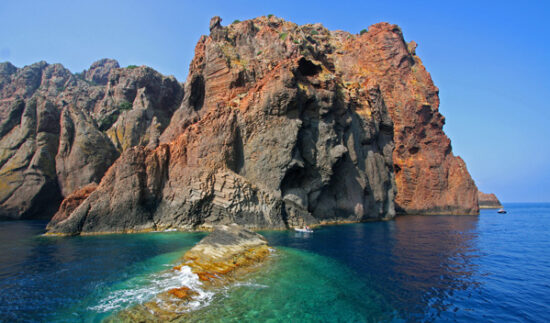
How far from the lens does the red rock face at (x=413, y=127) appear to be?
68.9m

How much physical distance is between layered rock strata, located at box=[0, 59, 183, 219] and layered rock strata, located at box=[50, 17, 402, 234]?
2243cm

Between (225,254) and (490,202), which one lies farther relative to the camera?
(490,202)

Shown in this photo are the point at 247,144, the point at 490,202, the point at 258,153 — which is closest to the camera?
the point at 258,153

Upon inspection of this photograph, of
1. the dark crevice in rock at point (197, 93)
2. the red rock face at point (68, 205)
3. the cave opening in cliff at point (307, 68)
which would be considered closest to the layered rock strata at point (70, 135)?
the dark crevice in rock at point (197, 93)

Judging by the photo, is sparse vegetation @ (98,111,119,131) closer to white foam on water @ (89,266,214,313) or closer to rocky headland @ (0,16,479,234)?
rocky headland @ (0,16,479,234)

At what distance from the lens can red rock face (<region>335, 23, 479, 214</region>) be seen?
68.9 m

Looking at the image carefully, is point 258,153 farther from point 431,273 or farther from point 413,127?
point 413,127

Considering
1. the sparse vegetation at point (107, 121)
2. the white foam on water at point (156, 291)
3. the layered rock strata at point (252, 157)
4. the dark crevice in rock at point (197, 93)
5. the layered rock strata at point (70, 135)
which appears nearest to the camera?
the white foam on water at point (156, 291)

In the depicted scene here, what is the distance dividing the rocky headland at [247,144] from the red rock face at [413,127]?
0.30m

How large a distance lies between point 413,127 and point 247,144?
5254 centimetres

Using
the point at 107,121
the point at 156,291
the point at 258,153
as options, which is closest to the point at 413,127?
the point at 258,153

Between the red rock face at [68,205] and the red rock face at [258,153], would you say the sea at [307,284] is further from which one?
the red rock face at [68,205]

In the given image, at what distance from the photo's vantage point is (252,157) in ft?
Result: 131

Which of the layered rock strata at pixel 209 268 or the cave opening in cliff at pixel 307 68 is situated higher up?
the cave opening in cliff at pixel 307 68
